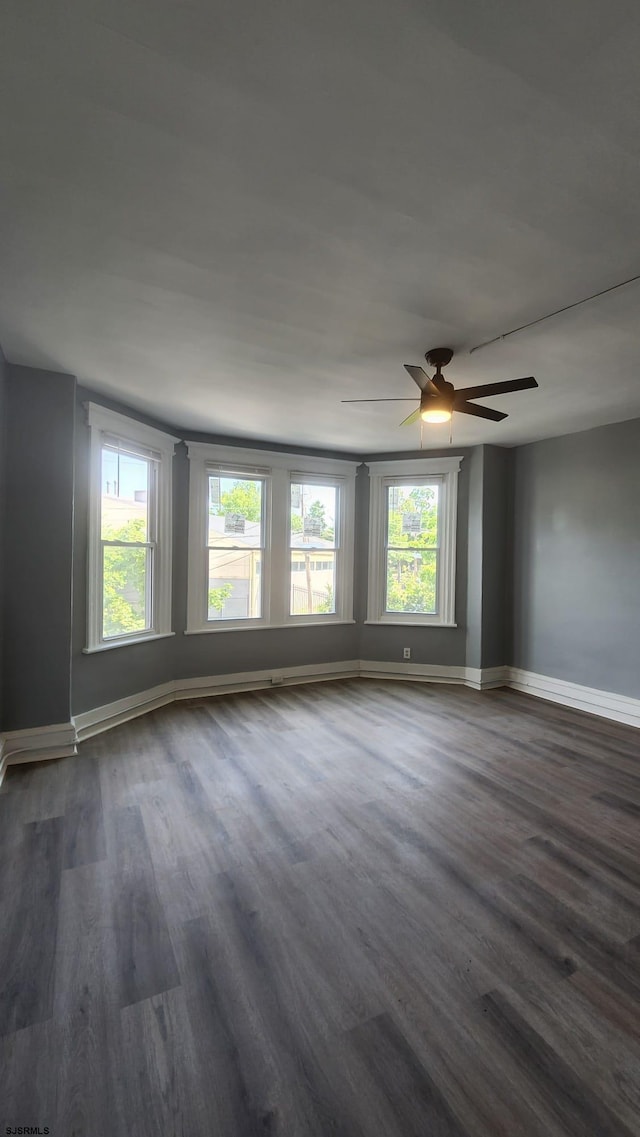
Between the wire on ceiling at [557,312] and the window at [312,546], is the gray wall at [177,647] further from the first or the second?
the wire on ceiling at [557,312]

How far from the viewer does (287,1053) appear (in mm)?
1372

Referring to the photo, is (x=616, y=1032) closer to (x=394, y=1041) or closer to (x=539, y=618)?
(x=394, y=1041)

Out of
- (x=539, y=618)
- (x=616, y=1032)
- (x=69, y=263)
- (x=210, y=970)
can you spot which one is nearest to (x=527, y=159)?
(x=69, y=263)

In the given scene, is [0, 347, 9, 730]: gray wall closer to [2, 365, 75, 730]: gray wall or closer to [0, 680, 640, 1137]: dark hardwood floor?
[2, 365, 75, 730]: gray wall

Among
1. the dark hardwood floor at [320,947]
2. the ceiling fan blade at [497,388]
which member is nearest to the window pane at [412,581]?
the dark hardwood floor at [320,947]

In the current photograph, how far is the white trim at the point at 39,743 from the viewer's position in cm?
321

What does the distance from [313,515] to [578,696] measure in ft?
11.2

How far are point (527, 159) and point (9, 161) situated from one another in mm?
1697

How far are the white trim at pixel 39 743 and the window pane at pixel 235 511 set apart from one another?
2245 millimetres

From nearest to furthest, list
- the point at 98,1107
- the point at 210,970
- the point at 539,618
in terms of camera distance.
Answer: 1. the point at 98,1107
2. the point at 210,970
3. the point at 539,618

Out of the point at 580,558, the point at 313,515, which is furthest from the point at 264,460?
the point at 580,558

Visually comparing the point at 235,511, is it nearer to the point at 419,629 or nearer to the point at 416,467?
the point at 416,467

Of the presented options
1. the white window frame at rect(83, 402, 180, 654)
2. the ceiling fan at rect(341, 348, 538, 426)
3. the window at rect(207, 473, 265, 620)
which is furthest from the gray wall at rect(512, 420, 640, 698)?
the white window frame at rect(83, 402, 180, 654)

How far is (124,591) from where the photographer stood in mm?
4211
